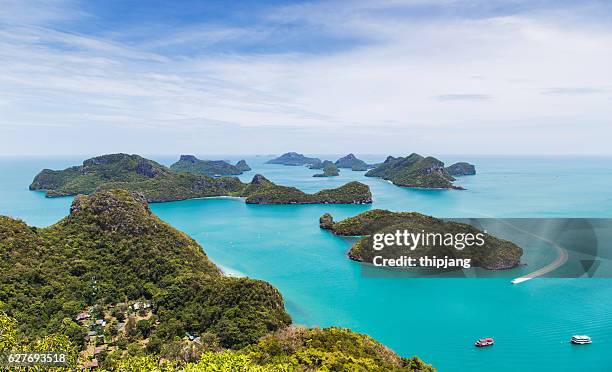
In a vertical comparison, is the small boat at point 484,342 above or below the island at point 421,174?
below

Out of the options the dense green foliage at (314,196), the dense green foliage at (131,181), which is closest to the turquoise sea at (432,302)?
the dense green foliage at (314,196)

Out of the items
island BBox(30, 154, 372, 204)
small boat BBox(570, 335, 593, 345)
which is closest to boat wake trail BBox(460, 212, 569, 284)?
small boat BBox(570, 335, 593, 345)

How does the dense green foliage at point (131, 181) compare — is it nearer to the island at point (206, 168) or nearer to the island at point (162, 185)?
the island at point (162, 185)

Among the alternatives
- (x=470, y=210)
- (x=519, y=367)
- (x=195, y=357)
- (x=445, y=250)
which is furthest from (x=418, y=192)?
(x=195, y=357)

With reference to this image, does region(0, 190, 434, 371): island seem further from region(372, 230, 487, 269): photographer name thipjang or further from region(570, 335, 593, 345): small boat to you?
region(372, 230, 487, 269): photographer name thipjang

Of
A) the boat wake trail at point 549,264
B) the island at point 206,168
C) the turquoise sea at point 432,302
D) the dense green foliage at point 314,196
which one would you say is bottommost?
the turquoise sea at point 432,302
